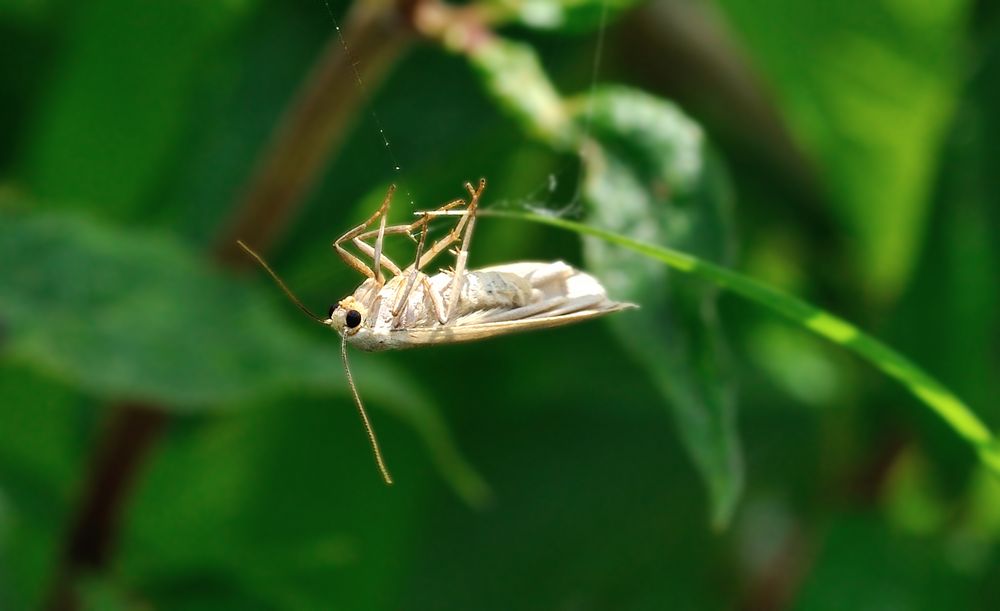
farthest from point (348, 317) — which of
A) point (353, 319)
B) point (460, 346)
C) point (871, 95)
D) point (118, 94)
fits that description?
point (871, 95)

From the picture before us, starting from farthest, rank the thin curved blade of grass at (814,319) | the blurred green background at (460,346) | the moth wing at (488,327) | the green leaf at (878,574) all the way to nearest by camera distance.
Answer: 1. the green leaf at (878,574)
2. the blurred green background at (460,346)
3. the moth wing at (488,327)
4. the thin curved blade of grass at (814,319)

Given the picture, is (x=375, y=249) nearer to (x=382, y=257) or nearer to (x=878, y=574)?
(x=382, y=257)

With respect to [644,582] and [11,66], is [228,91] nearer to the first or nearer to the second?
[11,66]

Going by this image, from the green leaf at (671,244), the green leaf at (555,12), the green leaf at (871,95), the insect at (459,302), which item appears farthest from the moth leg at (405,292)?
the green leaf at (871,95)

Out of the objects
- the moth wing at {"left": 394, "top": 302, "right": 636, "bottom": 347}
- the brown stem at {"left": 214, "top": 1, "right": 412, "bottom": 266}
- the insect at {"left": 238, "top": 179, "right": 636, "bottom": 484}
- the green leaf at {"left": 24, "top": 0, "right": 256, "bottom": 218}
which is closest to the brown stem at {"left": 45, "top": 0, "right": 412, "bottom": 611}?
the brown stem at {"left": 214, "top": 1, "right": 412, "bottom": 266}

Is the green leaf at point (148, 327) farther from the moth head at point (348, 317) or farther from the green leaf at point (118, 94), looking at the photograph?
the green leaf at point (118, 94)

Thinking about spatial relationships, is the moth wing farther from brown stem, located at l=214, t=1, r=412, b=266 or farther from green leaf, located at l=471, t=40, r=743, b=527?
brown stem, located at l=214, t=1, r=412, b=266

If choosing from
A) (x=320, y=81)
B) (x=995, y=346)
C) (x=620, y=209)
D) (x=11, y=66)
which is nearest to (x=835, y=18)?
(x=995, y=346)
